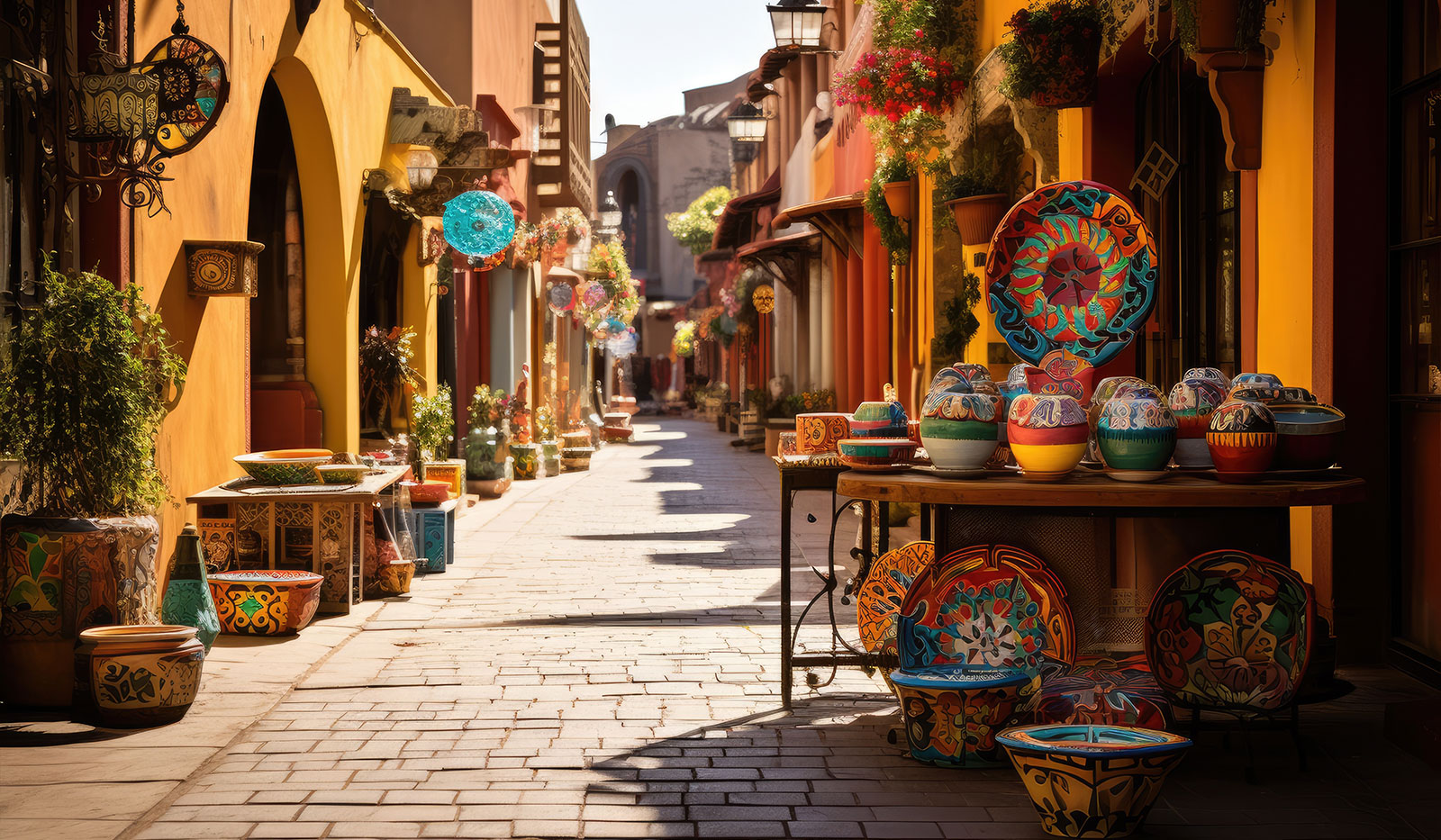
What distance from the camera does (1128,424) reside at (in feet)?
14.2

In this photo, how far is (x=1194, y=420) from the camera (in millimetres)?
4578

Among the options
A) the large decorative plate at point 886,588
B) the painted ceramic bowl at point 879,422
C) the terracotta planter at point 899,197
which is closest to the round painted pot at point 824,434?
the large decorative plate at point 886,588

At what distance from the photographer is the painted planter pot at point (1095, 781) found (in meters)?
3.58

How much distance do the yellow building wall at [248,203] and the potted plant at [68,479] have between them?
0.74 metres

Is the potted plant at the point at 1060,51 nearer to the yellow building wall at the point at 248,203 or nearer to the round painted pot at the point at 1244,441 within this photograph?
the round painted pot at the point at 1244,441

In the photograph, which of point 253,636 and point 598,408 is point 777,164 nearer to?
point 598,408

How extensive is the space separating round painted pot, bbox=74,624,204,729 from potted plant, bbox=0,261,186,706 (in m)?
0.19

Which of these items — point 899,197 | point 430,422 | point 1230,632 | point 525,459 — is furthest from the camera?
point 525,459

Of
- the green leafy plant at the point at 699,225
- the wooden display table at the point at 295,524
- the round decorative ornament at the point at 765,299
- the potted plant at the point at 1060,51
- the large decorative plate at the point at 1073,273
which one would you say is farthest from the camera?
the green leafy plant at the point at 699,225

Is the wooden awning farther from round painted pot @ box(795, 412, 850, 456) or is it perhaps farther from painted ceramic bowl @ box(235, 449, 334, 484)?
round painted pot @ box(795, 412, 850, 456)

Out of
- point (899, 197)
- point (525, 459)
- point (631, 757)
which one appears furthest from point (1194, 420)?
point (525, 459)

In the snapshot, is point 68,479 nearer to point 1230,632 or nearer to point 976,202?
point 1230,632

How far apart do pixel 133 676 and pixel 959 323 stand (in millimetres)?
7242

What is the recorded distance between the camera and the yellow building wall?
6.82 m
